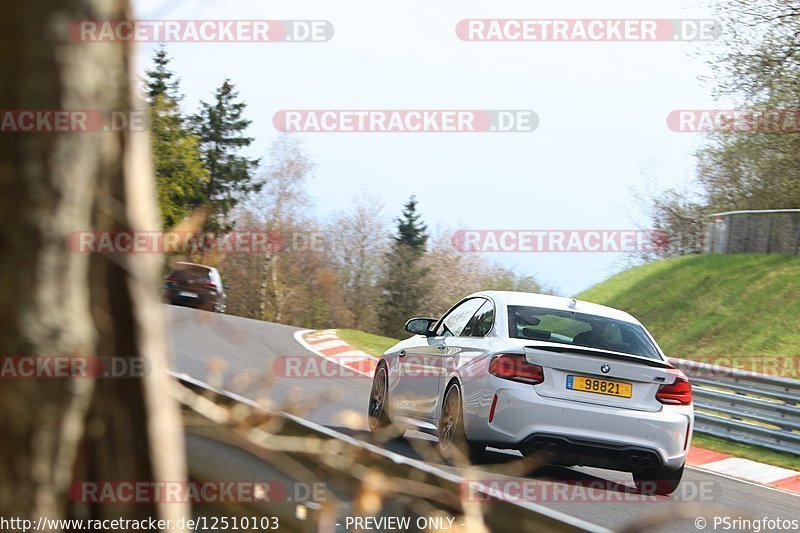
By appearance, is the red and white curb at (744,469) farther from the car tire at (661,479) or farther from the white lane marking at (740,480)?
the car tire at (661,479)

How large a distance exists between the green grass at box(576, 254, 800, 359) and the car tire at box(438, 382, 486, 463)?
1878cm

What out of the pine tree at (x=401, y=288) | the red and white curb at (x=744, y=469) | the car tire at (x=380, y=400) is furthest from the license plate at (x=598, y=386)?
the pine tree at (x=401, y=288)

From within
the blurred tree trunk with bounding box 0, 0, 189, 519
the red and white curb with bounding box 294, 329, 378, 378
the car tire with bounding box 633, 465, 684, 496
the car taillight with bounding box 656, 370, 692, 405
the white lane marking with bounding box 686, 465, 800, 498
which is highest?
the blurred tree trunk with bounding box 0, 0, 189, 519

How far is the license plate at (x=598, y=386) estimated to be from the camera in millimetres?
8781

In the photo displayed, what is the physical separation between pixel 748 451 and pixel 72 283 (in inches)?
556

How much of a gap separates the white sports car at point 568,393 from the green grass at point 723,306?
16877 mm

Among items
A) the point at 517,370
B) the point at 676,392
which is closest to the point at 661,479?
the point at 676,392

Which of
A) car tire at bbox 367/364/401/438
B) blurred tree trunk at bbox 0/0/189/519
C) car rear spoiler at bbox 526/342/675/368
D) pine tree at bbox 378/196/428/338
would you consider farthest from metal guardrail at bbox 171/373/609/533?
pine tree at bbox 378/196/428/338

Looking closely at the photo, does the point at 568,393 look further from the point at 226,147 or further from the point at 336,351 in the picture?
the point at 226,147

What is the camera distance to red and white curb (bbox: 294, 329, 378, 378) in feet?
70.4

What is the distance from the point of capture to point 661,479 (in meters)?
9.38

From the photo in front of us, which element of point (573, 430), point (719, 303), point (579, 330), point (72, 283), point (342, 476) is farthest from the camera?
point (719, 303)

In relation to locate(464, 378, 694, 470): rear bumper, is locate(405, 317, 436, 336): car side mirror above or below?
above

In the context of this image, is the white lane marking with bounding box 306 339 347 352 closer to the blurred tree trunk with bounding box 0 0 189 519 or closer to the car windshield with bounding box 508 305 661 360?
the car windshield with bounding box 508 305 661 360
